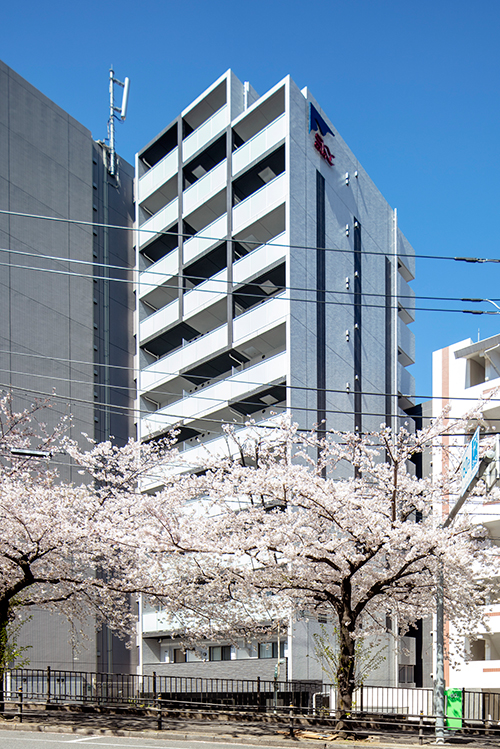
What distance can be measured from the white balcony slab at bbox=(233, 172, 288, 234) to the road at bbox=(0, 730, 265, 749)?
24.0 meters

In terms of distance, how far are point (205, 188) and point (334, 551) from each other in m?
25.6

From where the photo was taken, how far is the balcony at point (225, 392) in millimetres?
31016

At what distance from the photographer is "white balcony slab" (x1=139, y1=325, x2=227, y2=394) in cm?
3500

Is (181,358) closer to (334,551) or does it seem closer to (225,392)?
(225,392)

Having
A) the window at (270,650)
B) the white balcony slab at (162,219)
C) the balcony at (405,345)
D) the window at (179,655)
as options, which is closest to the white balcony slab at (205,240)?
the white balcony slab at (162,219)

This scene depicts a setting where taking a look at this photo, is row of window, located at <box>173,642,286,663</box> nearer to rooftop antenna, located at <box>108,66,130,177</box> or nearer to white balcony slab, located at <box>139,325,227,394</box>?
white balcony slab, located at <box>139,325,227,394</box>

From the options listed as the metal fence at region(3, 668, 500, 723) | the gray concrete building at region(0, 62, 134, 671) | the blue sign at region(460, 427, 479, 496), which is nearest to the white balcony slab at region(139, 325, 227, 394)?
the gray concrete building at region(0, 62, 134, 671)

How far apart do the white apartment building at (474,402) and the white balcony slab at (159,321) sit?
14343 millimetres

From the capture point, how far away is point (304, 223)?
33.1m

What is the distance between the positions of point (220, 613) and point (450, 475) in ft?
26.1

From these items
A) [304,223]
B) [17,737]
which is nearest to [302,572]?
[17,737]

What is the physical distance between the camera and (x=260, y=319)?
3247 centimetres

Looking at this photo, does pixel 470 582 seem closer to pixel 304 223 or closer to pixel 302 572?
pixel 302 572

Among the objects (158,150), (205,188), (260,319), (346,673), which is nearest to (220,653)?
(260,319)
